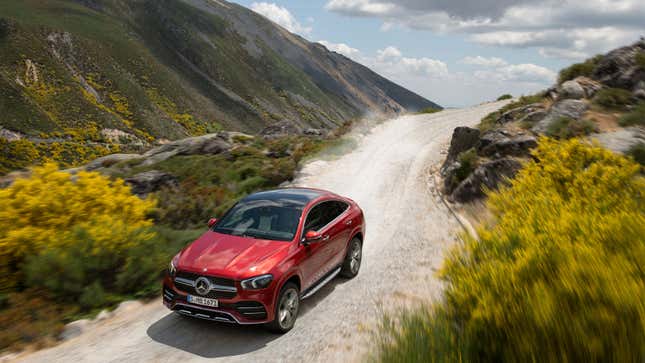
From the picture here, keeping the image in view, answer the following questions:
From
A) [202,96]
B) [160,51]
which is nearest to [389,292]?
[202,96]

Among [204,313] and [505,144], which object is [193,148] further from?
[204,313]

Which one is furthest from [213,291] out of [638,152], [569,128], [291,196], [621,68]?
[621,68]

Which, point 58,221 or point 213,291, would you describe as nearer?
point 213,291

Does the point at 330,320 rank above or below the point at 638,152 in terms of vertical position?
below

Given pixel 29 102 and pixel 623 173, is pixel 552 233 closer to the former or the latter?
pixel 623 173

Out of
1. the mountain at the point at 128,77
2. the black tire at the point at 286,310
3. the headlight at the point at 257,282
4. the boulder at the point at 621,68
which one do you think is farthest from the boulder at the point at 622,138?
the mountain at the point at 128,77

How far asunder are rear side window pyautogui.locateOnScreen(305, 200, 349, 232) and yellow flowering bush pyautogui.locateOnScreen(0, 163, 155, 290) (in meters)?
2.97

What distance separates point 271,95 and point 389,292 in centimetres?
17447

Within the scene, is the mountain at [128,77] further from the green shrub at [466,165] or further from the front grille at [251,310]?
the front grille at [251,310]

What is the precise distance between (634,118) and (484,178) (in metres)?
5.51

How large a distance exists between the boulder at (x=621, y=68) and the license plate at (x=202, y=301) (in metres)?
20.5

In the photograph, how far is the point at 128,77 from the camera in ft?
402

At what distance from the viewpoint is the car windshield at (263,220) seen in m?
7.40

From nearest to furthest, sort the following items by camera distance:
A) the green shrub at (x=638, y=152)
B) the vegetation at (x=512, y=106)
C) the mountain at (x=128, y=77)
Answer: the green shrub at (x=638, y=152)
the vegetation at (x=512, y=106)
the mountain at (x=128, y=77)
